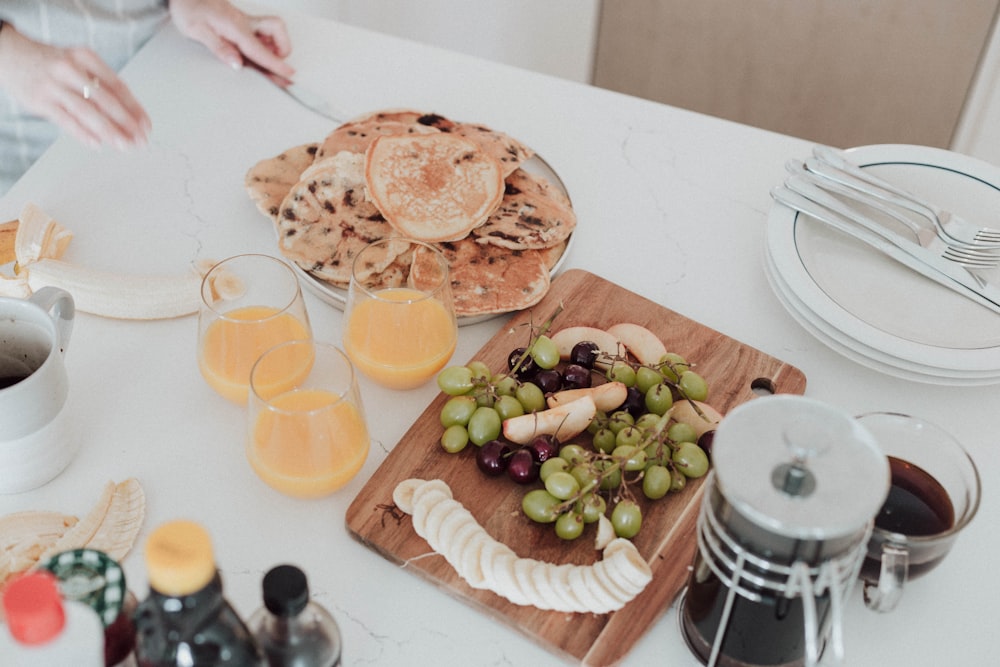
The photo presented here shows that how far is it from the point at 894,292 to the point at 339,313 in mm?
754

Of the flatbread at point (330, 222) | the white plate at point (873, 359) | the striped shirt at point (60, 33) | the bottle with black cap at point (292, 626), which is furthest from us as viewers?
the striped shirt at point (60, 33)

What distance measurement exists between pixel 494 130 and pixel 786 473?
3.24ft

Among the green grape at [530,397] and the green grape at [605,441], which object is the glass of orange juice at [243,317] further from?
the green grape at [605,441]

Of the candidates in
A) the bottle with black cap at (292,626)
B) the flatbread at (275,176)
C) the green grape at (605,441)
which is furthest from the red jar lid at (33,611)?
the flatbread at (275,176)

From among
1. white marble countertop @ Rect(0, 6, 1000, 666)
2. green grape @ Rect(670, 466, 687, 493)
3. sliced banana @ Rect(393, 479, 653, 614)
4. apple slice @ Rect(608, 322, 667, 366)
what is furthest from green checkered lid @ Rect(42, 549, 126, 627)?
apple slice @ Rect(608, 322, 667, 366)

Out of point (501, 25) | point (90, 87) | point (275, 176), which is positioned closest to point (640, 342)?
point (275, 176)

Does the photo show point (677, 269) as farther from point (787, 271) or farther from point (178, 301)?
point (178, 301)

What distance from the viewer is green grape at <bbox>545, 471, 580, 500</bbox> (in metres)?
0.95

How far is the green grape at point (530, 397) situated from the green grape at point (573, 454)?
0.08m

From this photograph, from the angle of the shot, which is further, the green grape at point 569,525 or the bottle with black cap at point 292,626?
the green grape at point 569,525

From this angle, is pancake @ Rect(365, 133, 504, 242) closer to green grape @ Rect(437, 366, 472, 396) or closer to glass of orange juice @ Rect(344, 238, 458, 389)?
glass of orange juice @ Rect(344, 238, 458, 389)

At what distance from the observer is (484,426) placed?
3.41 feet

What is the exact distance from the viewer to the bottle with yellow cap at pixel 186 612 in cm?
55

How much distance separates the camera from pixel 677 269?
4.47 ft
